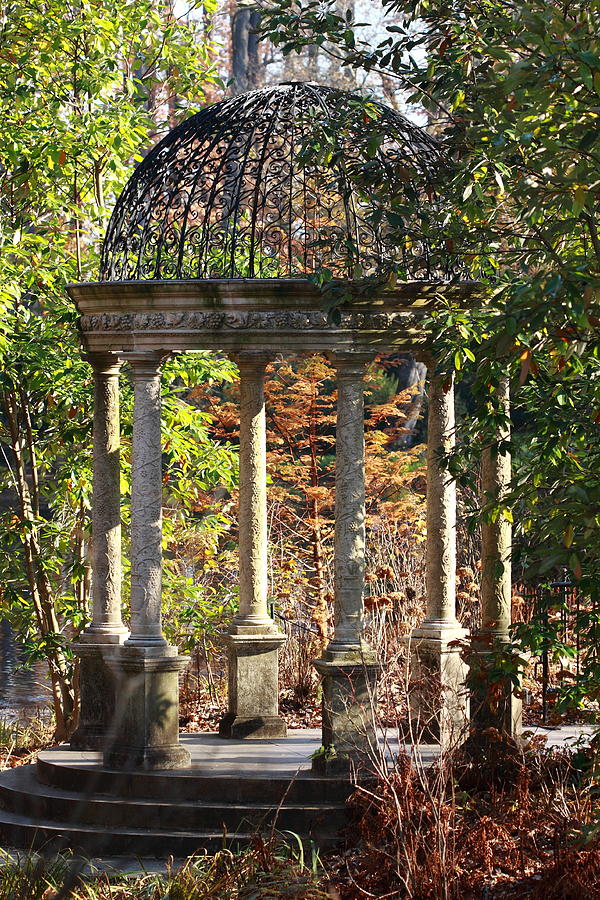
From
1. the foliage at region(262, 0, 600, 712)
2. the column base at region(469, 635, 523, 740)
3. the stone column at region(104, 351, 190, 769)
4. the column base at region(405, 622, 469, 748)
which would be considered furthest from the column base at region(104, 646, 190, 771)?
the foliage at region(262, 0, 600, 712)

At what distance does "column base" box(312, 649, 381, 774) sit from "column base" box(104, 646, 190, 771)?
1371 mm

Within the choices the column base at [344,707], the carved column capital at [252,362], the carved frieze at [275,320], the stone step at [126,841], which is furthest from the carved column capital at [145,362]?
Result: the stone step at [126,841]

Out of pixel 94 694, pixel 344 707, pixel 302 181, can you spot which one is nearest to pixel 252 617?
pixel 94 694

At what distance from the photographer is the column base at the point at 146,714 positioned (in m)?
11.6

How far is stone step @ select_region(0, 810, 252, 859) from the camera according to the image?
1059cm

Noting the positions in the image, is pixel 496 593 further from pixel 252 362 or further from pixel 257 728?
pixel 252 362

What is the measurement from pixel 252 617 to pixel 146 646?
A: 2.16 meters

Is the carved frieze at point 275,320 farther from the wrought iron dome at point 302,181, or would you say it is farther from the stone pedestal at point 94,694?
the stone pedestal at point 94,694

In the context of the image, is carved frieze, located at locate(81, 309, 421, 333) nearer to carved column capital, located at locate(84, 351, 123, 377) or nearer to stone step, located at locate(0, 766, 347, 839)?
carved column capital, located at locate(84, 351, 123, 377)

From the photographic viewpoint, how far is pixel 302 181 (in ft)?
40.9

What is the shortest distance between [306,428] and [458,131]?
402 inches

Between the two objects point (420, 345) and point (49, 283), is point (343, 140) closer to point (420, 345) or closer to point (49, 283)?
point (420, 345)

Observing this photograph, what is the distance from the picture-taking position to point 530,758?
11.0 metres

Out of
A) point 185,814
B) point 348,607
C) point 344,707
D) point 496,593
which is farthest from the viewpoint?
point 496,593
